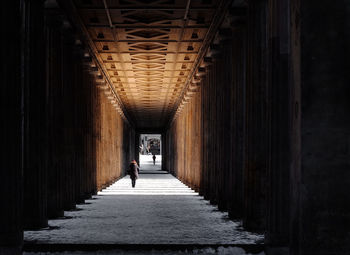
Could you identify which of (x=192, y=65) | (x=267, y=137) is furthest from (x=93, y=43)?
(x=267, y=137)

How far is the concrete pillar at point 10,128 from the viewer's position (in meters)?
9.76

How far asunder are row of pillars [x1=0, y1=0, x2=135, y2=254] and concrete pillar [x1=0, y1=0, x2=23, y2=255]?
0.02 metres

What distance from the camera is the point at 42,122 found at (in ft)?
41.6

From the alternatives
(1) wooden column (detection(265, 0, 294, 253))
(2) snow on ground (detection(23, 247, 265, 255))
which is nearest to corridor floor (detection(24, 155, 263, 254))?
(2) snow on ground (detection(23, 247, 265, 255))

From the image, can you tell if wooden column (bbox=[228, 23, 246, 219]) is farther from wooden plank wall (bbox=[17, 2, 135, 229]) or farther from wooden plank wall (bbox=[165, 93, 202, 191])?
wooden plank wall (bbox=[165, 93, 202, 191])

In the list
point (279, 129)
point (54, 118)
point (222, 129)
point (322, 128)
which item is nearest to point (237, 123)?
point (222, 129)

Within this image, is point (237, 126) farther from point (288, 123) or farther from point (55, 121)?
point (55, 121)

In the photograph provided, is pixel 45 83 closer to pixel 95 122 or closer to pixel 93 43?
pixel 93 43

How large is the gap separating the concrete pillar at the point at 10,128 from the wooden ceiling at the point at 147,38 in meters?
6.27

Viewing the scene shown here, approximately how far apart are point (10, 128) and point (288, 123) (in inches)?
206

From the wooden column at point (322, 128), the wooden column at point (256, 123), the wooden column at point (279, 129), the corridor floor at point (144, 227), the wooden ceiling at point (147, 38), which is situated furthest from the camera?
the wooden ceiling at point (147, 38)

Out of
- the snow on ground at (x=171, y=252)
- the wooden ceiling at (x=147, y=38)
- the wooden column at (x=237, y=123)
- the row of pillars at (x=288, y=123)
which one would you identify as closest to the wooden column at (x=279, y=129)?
the row of pillars at (x=288, y=123)

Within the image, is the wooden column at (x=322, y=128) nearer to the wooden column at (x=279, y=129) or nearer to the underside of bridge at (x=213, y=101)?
the underside of bridge at (x=213, y=101)

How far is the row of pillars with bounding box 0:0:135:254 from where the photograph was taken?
32.2 ft
